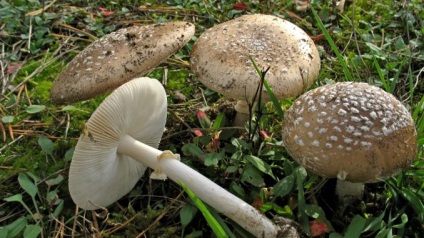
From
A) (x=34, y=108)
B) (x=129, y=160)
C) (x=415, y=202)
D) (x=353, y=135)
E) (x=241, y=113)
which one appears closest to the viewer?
(x=353, y=135)

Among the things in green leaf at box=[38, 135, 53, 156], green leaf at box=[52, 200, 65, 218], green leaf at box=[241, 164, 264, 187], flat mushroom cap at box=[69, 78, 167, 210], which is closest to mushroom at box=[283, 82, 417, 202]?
green leaf at box=[241, 164, 264, 187]

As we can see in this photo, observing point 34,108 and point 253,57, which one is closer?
point 253,57

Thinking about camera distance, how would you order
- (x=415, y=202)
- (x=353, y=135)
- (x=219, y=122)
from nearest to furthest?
(x=353, y=135) < (x=415, y=202) < (x=219, y=122)

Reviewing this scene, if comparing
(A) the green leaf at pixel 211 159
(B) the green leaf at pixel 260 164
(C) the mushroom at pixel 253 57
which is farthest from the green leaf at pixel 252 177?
(C) the mushroom at pixel 253 57

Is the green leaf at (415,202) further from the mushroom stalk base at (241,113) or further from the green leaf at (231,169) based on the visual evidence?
the mushroom stalk base at (241,113)

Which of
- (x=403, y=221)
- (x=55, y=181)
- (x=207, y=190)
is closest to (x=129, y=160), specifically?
(x=55, y=181)

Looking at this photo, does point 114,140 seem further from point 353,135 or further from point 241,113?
point 353,135
